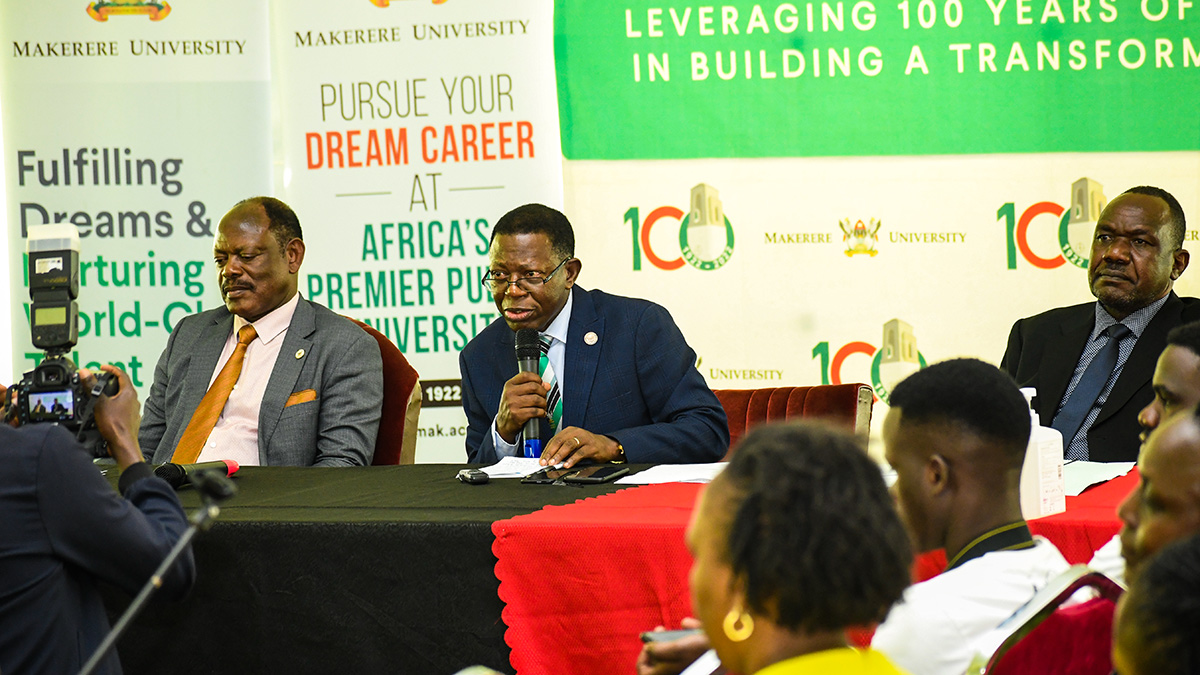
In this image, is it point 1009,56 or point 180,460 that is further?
point 1009,56

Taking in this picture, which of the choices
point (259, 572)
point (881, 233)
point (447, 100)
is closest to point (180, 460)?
point (259, 572)

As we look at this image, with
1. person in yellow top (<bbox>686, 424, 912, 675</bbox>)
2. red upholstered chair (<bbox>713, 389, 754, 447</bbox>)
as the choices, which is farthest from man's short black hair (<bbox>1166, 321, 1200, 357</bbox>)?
red upholstered chair (<bbox>713, 389, 754, 447</bbox>)

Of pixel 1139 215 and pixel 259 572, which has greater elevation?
pixel 1139 215

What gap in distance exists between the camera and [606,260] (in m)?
4.63

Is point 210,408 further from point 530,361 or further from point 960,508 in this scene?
point 960,508

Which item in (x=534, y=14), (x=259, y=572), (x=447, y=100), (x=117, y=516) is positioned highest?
(x=534, y=14)

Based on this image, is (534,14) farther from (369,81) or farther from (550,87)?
(369,81)

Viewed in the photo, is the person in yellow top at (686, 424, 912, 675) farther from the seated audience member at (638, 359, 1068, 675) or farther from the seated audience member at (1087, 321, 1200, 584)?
the seated audience member at (1087, 321, 1200, 584)

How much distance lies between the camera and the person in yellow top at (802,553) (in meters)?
0.99

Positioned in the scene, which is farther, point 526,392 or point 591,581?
point 526,392

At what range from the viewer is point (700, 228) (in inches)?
180

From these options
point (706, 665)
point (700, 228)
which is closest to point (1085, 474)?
point (706, 665)

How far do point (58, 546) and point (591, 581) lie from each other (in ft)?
2.69

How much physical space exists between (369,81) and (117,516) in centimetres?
342
